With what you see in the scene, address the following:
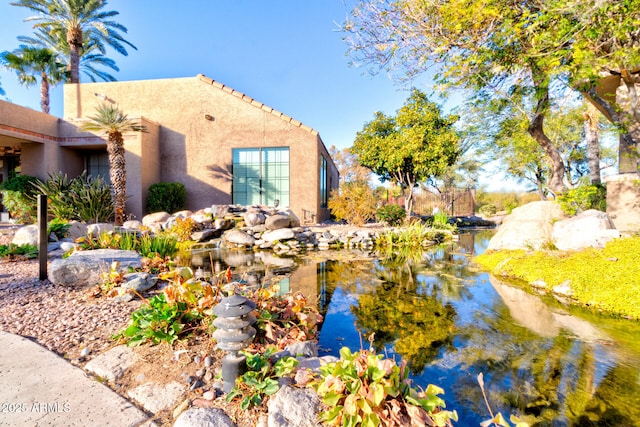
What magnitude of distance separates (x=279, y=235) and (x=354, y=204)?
370 cm

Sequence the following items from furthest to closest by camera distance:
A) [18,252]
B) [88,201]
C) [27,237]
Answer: [88,201], [27,237], [18,252]

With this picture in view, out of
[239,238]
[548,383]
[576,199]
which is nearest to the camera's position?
[548,383]

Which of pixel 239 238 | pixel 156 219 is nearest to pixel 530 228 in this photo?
pixel 239 238

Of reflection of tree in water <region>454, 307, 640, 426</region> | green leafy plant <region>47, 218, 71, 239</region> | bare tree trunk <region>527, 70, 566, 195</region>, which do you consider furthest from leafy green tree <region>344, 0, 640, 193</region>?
green leafy plant <region>47, 218, 71, 239</region>

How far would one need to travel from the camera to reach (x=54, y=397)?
4.93 feet

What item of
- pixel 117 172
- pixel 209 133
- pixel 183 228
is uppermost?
pixel 209 133

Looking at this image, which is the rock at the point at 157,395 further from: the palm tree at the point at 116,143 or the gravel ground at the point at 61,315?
the palm tree at the point at 116,143

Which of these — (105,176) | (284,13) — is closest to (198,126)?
(105,176)

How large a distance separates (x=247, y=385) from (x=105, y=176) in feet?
46.3

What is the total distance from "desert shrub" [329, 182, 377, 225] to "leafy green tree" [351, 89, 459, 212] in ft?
7.16

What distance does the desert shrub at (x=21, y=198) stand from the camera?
30.9ft

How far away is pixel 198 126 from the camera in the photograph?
40.0ft

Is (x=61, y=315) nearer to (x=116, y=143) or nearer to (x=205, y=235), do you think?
(x=205, y=235)

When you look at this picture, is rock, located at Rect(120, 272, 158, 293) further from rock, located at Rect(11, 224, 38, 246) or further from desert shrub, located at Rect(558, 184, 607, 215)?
desert shrub, located at Rect(558, 184, 607, 215)
